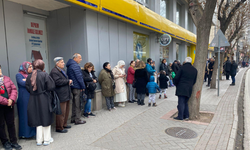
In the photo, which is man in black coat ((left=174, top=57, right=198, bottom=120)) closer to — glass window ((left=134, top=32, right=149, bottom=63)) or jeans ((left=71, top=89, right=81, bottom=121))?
jeans ((left=71, top=89, right=81, bottom=121))

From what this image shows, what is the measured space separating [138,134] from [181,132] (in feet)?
3.56

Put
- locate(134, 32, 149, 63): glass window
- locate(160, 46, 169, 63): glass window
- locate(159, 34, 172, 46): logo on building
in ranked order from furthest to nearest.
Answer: locate(160, 46, 169, 63): glass window < locate(159, 34, 172, 46): logo on building < locate(134, 32, 149, 63): glass window

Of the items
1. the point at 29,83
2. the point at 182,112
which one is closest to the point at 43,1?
→ the point at 29,83

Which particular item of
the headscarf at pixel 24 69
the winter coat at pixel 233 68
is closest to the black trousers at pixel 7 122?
the headscarf at pixel 24 69

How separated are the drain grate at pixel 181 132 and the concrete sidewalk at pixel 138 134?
129 mm

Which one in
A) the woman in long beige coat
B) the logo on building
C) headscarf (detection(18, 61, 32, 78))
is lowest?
the woman in long beige coat

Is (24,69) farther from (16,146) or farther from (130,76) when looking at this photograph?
(130,76)

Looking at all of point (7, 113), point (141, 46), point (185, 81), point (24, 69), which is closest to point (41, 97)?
point (7, 113)

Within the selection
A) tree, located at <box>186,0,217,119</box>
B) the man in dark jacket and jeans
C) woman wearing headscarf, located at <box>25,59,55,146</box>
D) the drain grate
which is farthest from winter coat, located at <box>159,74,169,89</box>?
woman wearing headscarf, located at <box>25,59,55,146</box>

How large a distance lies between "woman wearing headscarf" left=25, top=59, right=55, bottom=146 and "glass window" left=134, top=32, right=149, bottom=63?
6230 mm

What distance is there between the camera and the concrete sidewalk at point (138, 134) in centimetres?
361

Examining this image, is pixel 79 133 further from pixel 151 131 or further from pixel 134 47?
pixel 134 47

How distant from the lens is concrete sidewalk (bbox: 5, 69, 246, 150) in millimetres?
3607

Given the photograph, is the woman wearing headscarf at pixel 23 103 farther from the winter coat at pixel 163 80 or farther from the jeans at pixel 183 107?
the winter coat at pixel 163 80
